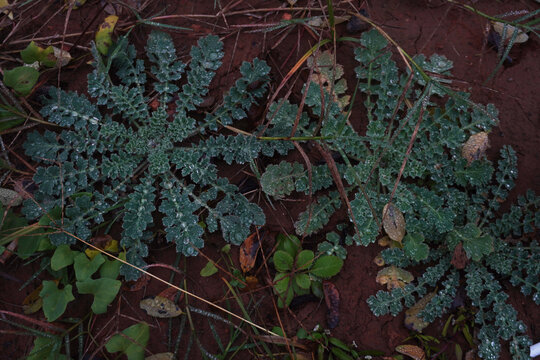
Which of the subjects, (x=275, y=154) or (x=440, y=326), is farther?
(x=275, y=154)

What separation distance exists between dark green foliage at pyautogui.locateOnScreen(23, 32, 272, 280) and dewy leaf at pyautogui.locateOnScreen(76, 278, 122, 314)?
14 centimetres

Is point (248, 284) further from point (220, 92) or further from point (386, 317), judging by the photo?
point (220, 92)

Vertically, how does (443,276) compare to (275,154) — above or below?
below

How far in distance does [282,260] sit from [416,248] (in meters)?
0.80

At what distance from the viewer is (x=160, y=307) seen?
2461mm

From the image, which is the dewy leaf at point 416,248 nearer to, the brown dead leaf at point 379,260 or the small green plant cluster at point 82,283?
the brown dead leaf at point 379,260

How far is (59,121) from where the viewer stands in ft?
8.49

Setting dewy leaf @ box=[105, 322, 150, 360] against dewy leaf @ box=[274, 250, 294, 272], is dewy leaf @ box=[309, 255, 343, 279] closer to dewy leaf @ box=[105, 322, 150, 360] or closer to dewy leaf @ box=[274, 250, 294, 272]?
dewy leaf @ box=[274, 250, 294, 272]

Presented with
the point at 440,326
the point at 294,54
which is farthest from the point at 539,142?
the point at 294,54

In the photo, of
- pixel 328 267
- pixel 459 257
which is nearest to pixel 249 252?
pixel 328 267

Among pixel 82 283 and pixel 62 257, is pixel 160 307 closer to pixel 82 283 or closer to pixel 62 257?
pixel 82 283

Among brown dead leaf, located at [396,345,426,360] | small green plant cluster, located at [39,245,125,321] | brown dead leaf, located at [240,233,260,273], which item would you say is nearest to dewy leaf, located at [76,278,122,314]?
small green plant cluster, located at [39,245,125,321]

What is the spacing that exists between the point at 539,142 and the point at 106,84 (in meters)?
2.87

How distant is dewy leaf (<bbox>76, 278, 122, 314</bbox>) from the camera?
232 cm
